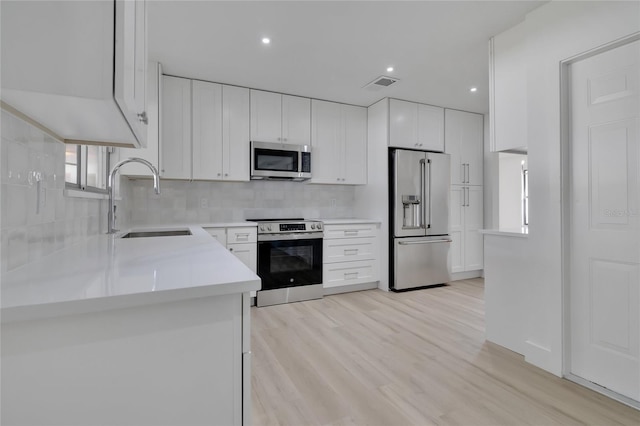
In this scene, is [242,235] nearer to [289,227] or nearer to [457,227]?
[289,227]

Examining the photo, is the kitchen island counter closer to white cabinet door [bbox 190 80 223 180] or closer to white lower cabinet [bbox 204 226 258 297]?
white lower cabinet [bbox 204 226 258 297]

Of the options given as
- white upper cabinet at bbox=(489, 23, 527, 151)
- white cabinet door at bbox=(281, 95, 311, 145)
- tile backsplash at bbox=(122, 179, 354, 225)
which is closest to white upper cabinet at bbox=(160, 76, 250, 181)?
tile backsplash at bbox=(122, 179, 354, 225)

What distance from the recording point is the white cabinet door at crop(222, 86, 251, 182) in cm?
342

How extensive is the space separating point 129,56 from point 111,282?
58 centimetres

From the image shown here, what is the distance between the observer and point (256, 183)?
3883mm

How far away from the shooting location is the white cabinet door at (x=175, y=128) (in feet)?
10.3

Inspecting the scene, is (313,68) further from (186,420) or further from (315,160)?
(186,420)

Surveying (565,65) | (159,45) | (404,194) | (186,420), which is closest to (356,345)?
(186,420)

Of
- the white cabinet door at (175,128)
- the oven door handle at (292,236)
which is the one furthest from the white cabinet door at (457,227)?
the white cabinet door at (175,128)

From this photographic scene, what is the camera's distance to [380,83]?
11.1 feet

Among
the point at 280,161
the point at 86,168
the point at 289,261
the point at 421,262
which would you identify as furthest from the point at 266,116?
the point at 421,262

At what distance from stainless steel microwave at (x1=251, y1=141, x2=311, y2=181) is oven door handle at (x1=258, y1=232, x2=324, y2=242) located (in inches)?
26.9

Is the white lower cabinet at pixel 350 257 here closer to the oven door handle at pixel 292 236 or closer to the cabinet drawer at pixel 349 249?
the cabinet drawer at pixel 349 249

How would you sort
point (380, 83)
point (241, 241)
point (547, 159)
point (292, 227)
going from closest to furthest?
point (547, 159) < point (241, 241) < point (380, 83) < point (292, 227)
